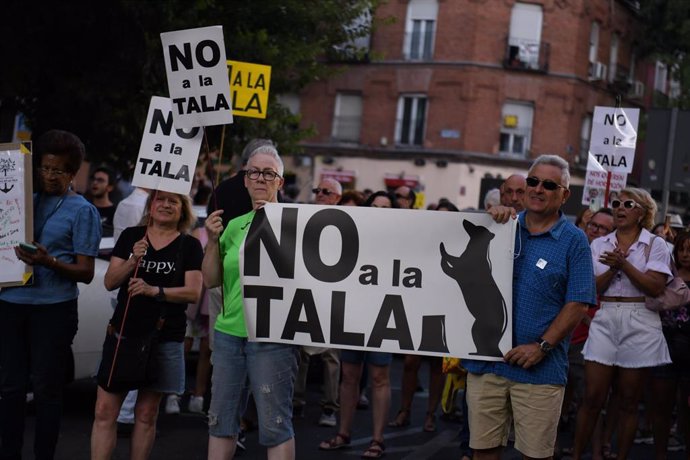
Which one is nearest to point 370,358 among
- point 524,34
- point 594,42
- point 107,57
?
point 107,57

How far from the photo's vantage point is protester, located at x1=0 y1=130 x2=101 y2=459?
6855 mm

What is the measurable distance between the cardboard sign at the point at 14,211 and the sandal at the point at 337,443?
124 inches

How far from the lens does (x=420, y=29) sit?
3981 centimetres

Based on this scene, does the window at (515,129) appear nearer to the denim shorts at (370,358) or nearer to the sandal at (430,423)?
the sandal at (430,423)

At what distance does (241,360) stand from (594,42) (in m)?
37.8

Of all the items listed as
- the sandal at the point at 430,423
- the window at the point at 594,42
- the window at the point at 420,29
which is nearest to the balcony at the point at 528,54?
the window at the point at 420,29

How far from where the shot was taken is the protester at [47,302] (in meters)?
6.86

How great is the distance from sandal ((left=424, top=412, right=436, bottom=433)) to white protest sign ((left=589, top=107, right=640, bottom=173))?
12.1 feet

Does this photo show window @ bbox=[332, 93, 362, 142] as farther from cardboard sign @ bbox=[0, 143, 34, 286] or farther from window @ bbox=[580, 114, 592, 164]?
cardboard sign @ bbox=[0, 143, 34, 286]

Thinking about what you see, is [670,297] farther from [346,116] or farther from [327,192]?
[346,116]

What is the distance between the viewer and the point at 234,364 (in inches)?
252

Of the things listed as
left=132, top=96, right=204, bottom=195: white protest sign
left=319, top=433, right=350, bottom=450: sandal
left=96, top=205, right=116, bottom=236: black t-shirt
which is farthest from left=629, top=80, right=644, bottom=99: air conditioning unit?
left=132, top=96, right=204, bottom=195: white protest sign

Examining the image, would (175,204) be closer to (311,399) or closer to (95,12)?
(311,399)

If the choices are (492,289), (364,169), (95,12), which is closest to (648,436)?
(492,289)
